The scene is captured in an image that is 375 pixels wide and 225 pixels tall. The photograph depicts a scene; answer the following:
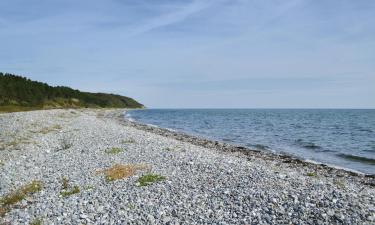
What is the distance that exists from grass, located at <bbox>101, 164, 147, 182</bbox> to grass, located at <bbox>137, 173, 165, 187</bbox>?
3.88 ft

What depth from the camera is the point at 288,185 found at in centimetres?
1598

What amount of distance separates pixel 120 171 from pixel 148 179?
92.5 inches

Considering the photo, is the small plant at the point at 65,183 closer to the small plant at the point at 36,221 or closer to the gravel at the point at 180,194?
the gravel at the point at 180,194

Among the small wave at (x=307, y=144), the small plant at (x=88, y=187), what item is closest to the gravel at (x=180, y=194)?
the small plant at (x=88, y=187)

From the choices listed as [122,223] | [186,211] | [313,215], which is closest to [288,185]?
[313,215]

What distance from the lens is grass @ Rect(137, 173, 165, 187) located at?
1677 centimetres

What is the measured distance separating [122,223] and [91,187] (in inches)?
190

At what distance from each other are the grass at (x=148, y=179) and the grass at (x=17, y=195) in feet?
15.1

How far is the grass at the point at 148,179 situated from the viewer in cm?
1677

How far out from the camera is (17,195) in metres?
15.8

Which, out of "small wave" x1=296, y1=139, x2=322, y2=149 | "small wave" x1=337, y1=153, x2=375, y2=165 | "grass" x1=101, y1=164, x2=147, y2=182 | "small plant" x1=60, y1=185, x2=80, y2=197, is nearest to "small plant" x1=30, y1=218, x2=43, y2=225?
"small plant" x1=60, y1=185, x2=80, y2=197

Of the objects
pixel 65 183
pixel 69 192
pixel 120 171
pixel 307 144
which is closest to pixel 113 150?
pixel 120 171

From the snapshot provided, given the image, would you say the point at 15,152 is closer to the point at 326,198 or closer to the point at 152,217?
the point at 152,217

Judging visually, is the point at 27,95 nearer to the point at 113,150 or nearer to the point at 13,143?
the point at 13,143
